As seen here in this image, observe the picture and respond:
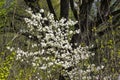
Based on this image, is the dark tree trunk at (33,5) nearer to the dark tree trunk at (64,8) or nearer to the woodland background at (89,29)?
the woodland background at (89,29)

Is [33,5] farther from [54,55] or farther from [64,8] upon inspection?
[54,55]

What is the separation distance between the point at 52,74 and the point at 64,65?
0.56m

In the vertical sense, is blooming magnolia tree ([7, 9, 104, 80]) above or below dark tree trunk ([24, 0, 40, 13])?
below

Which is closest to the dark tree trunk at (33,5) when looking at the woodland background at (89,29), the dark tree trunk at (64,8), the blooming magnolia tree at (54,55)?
the woodland background at (89,29)

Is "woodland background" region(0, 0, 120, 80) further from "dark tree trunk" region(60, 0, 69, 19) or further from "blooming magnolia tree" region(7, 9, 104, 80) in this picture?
"blooming magnolia tree" region(7, 9, 104, 80)

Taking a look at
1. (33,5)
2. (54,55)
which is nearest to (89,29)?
(33,5)

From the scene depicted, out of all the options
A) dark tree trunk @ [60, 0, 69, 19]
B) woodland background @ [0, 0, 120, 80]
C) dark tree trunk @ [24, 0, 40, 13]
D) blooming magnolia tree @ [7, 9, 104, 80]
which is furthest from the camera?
dark tree trunk @ [60, 0, 69, 19]

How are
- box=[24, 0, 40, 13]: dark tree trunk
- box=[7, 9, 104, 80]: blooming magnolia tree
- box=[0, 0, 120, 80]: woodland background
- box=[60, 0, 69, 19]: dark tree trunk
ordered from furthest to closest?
box=[60, 0, 69, 19]: dark tree trunk → box=[24, 0, 40, 13]: dark tree trunk → box=[7, 9, 104, 80]: blooming magnolia tree → box=[0, 0, 120, 80]: woodland background

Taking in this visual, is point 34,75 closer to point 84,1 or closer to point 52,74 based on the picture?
point 52,74

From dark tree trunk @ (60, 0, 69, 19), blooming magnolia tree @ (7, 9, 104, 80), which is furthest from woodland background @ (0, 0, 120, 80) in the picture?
blooming magnolia tree @ (7, 9, 104, 80)

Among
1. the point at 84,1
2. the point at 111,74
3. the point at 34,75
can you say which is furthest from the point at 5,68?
the point at 84,1

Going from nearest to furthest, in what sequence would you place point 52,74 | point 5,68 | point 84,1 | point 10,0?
point 5,68
point 52,74
point 84,1
point 10,0

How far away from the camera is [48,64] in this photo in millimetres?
8492

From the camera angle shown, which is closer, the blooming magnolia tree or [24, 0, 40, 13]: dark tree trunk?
the blooming magnolia tree
